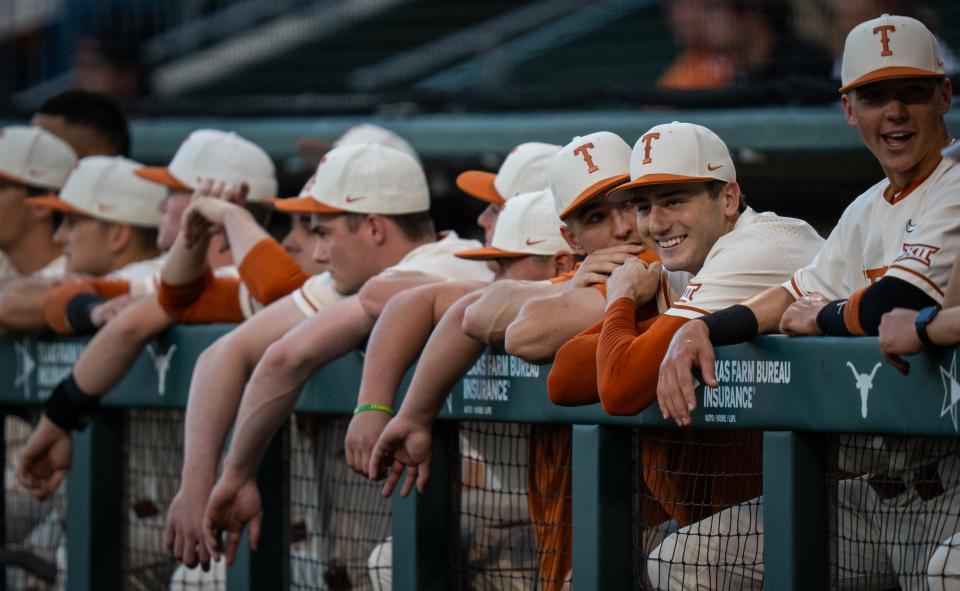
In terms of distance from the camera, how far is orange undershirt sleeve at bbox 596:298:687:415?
3.51 metres

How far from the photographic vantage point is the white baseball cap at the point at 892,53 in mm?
3494

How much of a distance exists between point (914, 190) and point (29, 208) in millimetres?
4291

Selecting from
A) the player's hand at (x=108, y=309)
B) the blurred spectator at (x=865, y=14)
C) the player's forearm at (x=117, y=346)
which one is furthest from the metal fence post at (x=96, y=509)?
the blurred spectator at (x=865, y=14)

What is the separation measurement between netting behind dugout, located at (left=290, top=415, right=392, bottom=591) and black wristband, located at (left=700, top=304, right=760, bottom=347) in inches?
56.4

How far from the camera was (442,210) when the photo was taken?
31.4 feet

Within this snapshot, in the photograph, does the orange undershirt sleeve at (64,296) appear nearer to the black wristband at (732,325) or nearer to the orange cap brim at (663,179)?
the orange cap brim at (663,179)

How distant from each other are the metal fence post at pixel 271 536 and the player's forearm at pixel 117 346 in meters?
0.63

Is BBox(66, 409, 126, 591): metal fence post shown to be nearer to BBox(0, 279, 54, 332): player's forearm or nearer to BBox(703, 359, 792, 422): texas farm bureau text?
BBox(0, 279, 54, 332): player's forearm

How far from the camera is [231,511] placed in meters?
4.66

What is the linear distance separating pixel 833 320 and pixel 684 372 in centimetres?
33

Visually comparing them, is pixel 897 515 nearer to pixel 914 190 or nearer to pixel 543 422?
pixel 914 190

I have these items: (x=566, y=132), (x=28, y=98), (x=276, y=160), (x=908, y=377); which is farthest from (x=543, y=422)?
(x=28, y=98)

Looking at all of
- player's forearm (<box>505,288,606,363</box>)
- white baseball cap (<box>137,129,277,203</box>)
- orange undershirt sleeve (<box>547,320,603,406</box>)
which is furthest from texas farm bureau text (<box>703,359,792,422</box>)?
white baseball cap (<box>137,129,277,203</box>)

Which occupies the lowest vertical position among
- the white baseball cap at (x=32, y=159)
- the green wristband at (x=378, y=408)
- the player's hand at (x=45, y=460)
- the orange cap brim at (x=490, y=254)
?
the player's hand at (x=45, y=460)
